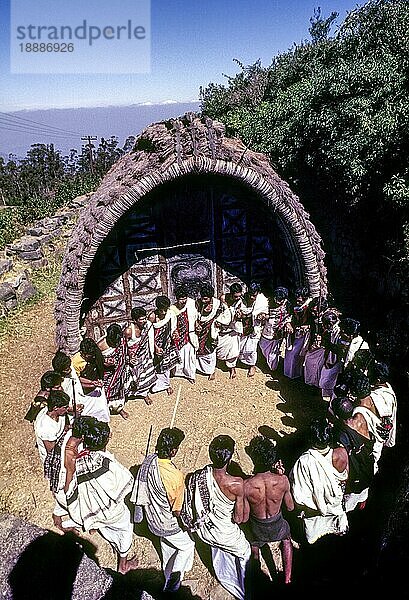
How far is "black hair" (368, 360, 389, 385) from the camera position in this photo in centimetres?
521

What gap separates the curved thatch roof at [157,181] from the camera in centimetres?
726

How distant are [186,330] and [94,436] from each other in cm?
373

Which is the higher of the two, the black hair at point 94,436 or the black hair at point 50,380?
the black hair at point 50,380

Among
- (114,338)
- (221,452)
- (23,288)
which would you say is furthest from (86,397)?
(23,288)

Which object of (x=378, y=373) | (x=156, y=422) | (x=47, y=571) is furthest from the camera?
(x=156, y=422)

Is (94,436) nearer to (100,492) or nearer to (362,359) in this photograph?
(100,492)

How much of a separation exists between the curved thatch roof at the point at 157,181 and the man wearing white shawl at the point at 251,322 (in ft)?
4.49

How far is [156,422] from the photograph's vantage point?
7301 mm

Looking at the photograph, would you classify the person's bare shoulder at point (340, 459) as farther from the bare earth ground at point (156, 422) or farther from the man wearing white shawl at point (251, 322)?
the man wearing white shawl at point (251, 322)

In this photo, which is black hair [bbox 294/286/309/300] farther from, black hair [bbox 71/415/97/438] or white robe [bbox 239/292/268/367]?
black hair [bbox 71/415/97/438]

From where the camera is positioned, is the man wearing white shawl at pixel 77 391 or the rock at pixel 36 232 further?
the rock at pixel 36 232

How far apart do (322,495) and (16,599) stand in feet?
9.30

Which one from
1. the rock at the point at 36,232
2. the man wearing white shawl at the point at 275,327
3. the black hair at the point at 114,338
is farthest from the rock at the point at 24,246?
the man wearing white shawl at the point at 275,327

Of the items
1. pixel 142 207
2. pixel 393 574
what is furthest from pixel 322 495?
pixel 142 207
